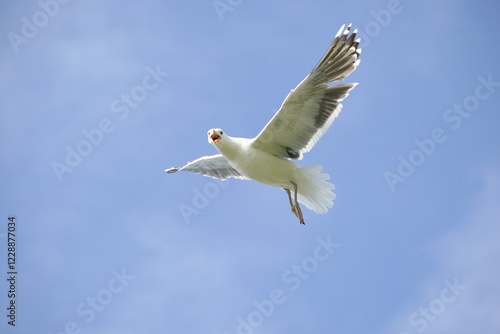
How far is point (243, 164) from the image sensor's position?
9.75 meters

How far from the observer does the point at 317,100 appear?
9477mm

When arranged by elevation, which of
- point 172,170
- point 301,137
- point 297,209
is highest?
point 172,170

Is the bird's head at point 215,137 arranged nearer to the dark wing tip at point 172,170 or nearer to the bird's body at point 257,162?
the bird's body at point 257,162

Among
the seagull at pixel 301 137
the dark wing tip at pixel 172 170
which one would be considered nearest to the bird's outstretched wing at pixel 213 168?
the dark wing tip at pixel 172 170

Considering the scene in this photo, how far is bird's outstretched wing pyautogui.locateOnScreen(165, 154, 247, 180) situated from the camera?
35.9 ft

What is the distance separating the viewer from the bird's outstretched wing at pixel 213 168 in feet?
35.9

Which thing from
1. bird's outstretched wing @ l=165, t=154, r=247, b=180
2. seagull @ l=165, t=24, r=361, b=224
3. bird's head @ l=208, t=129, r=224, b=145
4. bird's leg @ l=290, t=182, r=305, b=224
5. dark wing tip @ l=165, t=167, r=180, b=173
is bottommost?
bird's leg @ l=290, t=182, r=305, b=224

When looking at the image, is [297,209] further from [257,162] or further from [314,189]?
[257,162]

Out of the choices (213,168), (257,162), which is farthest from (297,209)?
(213,168)

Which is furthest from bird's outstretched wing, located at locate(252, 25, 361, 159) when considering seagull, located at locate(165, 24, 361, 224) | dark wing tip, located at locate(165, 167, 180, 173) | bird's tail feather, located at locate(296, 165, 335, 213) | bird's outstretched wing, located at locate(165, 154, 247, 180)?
dark wing tip, located at locate(165, 167, 180, 173)

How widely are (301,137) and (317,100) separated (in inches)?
20.5

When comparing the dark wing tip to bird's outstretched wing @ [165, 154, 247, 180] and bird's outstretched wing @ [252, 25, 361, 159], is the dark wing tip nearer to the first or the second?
bird's outstretched wing @ [165, 154, 247, 180]

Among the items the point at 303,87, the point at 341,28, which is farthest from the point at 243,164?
the point at 341,28

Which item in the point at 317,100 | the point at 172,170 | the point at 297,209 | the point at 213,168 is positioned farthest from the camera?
the point at 172,170
